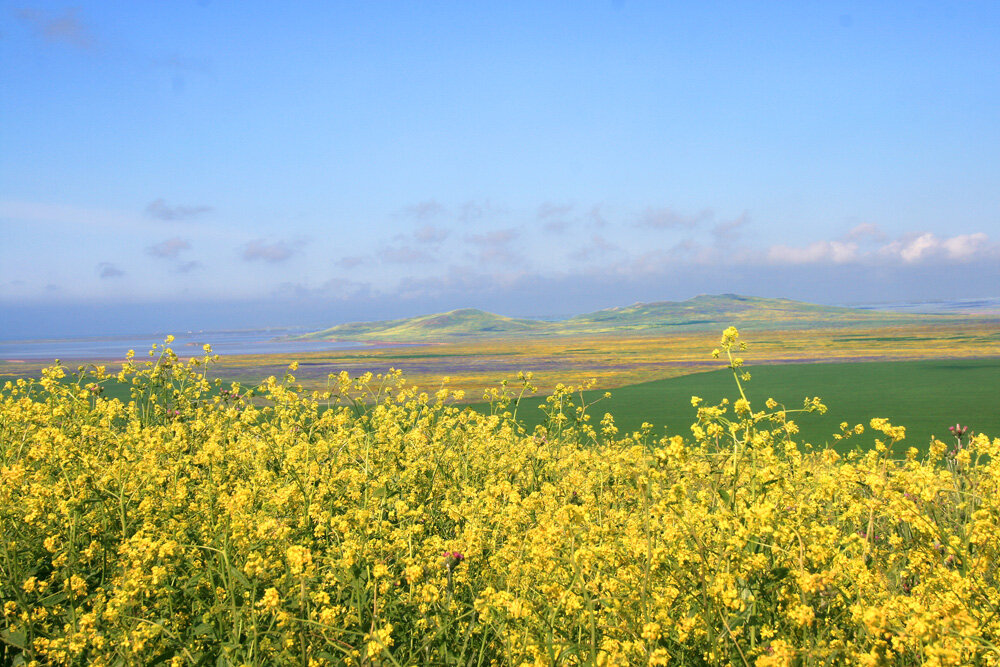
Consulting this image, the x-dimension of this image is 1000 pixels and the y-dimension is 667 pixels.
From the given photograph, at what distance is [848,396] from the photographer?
29297 millimetres

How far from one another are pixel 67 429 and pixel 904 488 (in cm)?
718

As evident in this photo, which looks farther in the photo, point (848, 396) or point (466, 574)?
point (848, 396)

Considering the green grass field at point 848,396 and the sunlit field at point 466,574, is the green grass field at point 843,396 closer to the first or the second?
the green grass field at point 848,396

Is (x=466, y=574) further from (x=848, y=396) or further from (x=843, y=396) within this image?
(x=848, y=396)

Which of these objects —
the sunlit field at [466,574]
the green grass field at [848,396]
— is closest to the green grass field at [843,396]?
the green grass field at [848,396]

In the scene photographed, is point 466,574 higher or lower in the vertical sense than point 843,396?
higher

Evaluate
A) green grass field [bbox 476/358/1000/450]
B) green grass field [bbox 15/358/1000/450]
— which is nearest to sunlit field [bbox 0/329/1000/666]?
green grass field [bbox 15/358/1000/450]

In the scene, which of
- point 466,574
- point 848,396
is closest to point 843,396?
point 848,396

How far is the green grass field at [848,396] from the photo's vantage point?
20.5 m

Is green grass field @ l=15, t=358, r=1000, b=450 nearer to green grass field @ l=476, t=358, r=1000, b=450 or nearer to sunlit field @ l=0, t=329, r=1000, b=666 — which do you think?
green grass field @ l=476, t=358, r=1000, b=450

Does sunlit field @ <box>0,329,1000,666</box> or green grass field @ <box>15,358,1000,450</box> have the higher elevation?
sunlit field @ <box>0,329,1000,666</box>

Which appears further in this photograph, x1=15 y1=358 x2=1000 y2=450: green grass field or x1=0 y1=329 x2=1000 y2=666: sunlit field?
x1=15 y1=358 x2=1000 y2=450: green grass field

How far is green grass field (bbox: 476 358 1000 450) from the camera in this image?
2055cm

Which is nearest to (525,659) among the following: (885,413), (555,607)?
(555,607)
